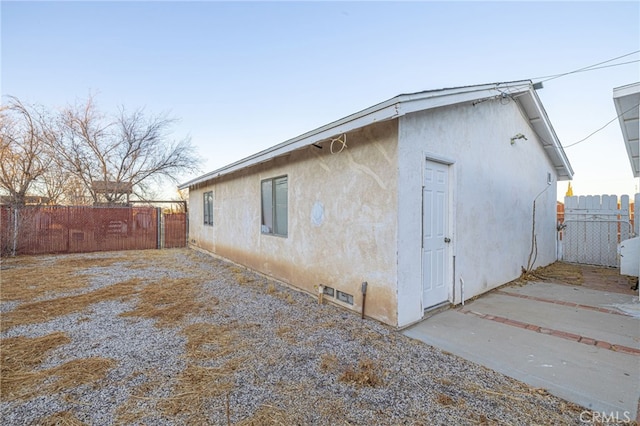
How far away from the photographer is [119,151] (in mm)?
18000

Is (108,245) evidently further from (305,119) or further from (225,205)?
(305,119)

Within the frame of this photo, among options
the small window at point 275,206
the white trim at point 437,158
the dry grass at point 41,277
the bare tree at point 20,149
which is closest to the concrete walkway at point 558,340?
the white trim at point 437,158

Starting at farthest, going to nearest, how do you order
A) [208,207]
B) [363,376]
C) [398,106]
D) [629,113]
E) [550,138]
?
[208,207]
[550,138]
[629,113]
[398,106]
[363,376]

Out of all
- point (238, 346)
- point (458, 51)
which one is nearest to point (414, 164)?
point (238, 346)

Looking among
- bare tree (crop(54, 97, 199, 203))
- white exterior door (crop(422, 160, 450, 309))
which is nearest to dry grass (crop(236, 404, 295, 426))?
white exterior door (crop(422, 160, 450, 309))

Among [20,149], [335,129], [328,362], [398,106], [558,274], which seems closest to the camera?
[328,362]

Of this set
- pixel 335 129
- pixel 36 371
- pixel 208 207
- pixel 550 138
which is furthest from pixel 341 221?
pixel 208 207

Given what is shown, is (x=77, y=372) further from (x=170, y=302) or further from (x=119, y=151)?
(x=119, y=151)

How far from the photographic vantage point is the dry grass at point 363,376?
2443 mm

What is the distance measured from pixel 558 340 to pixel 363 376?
2392 millimetres

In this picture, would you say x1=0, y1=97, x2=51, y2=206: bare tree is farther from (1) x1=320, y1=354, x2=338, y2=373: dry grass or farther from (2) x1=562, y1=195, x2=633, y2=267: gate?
(2) x1=562, y1=195, x2=633, y2=267: gate

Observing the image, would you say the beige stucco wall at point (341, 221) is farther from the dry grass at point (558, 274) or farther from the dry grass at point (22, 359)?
the dry grass at point (558, 274)

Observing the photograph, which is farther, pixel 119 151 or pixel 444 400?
pixel 119 151

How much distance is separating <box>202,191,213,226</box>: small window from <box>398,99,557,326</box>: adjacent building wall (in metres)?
8.19
